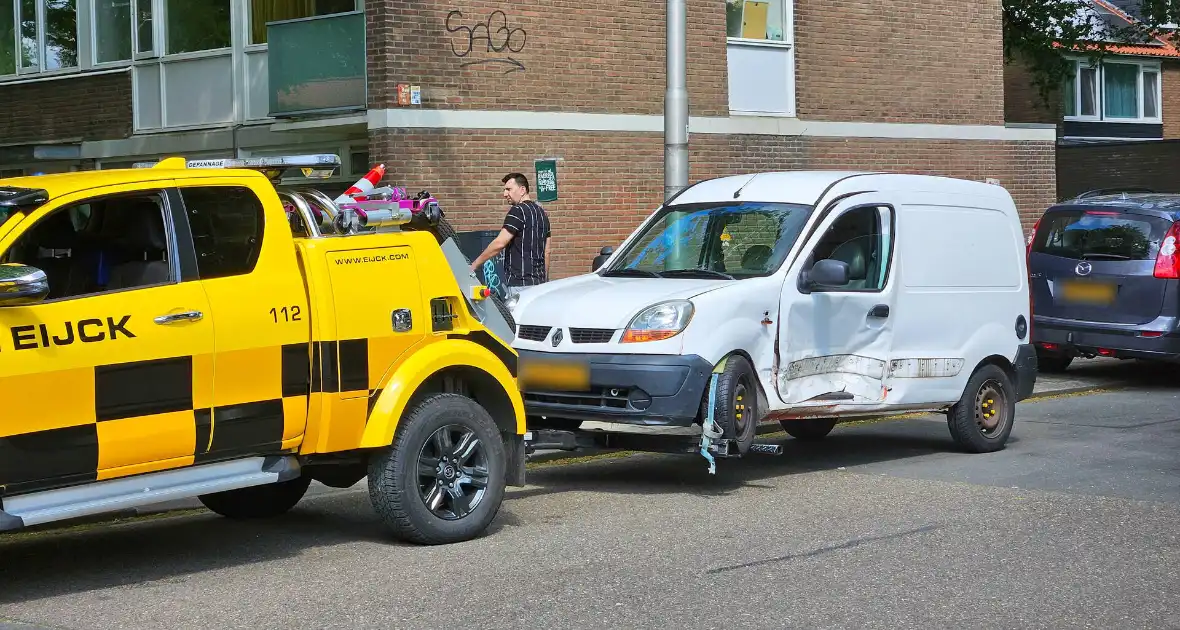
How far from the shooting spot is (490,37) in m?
18.0

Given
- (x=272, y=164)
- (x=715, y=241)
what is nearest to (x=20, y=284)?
(x=272, y=164)

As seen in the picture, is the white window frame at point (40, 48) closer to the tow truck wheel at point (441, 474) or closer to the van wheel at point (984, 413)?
the van wheel at point (984, 413)

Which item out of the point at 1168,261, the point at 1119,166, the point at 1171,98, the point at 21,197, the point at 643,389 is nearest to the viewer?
the point at 21,197

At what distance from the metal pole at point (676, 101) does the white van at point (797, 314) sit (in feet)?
6.92

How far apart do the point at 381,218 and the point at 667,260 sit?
9.66 ft

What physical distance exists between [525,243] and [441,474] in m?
5.37

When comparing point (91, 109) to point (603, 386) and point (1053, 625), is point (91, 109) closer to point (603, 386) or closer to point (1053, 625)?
point (603, 386)

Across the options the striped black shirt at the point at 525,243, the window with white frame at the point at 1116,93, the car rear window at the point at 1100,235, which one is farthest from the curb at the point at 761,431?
the window with white frame at the point at 1116,93

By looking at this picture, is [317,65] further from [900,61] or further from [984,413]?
[984,413]

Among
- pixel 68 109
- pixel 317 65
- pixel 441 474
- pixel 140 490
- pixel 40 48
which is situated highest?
pixel 40 48

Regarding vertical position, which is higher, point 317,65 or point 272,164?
point 317,65

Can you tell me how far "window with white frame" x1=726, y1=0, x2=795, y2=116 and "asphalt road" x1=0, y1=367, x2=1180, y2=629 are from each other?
450 inches

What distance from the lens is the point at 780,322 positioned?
29.3 feet

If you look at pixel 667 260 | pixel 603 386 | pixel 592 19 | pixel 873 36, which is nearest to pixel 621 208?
pixel 592 19
